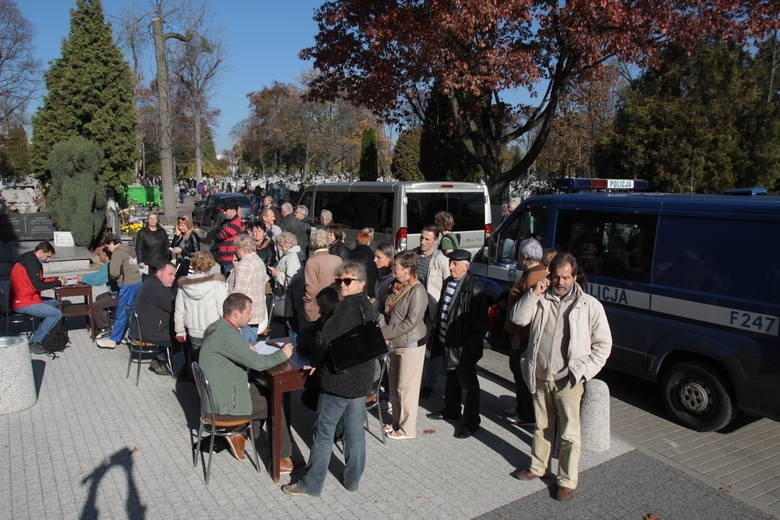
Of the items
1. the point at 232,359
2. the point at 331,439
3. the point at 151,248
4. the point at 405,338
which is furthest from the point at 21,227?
the point at 331,439

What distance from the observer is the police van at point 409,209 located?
11406 mm

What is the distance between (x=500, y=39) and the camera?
43.4ft

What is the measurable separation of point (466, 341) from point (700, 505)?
214 centimetres

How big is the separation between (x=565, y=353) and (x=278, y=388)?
2.13m

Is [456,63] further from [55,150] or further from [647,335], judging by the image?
[55,150]

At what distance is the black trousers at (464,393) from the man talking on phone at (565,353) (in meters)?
0.81

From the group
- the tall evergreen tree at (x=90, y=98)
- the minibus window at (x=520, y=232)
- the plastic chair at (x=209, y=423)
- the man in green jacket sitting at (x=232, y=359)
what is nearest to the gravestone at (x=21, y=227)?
the tall evergreen tree at (x=90, y=98)

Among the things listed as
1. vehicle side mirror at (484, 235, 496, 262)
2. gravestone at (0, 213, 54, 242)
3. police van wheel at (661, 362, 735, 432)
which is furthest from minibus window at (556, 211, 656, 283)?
gravestone at (0, 213, 54, 242)

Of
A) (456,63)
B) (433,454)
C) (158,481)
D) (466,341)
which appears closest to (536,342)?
(466,341)

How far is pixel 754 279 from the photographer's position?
518 centimetres

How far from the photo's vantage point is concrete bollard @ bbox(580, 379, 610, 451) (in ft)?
16.6

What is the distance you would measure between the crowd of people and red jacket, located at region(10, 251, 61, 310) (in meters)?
0.01

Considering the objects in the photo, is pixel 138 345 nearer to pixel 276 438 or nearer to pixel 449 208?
pixel 276 438

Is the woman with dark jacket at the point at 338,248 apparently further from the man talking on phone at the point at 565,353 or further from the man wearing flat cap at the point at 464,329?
the man talking on phone at the point at 565,353
